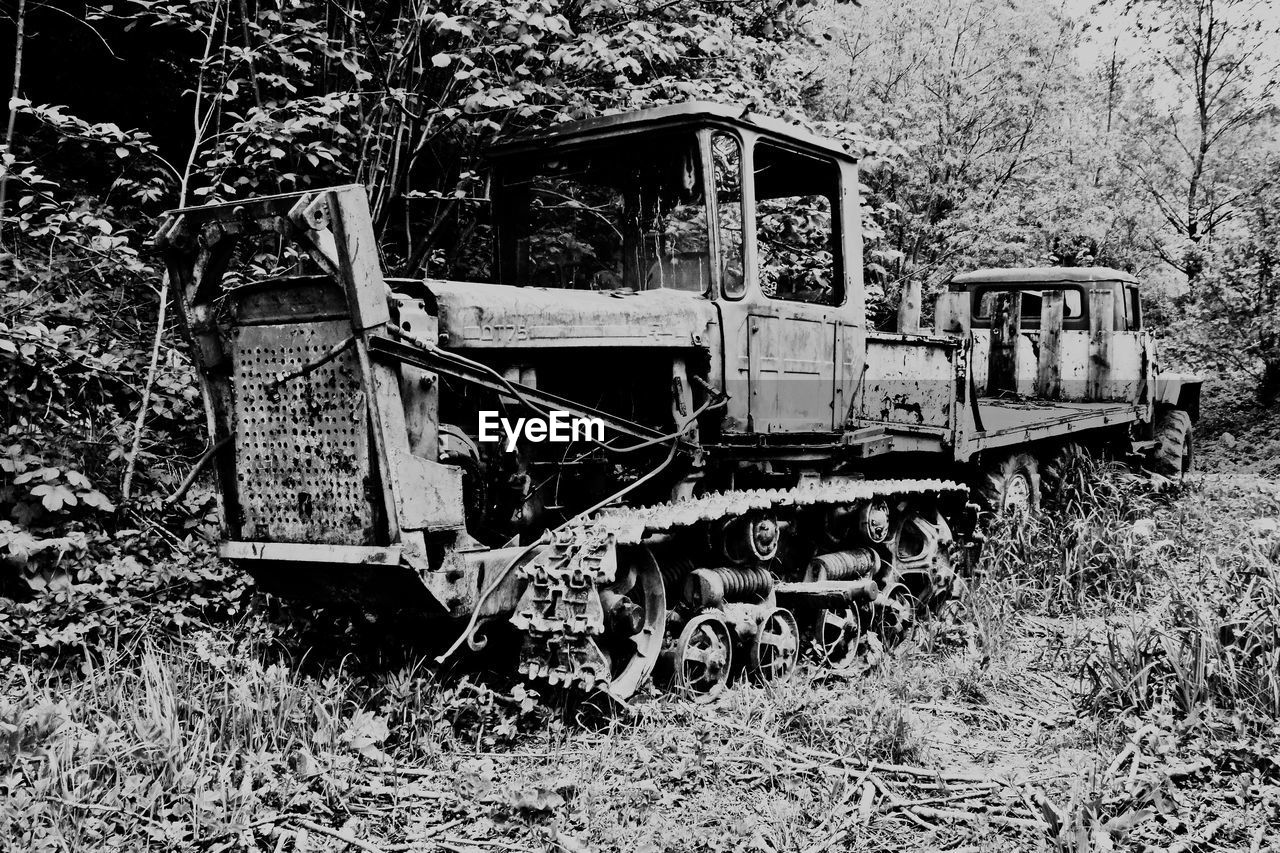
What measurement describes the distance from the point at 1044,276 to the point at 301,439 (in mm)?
9806

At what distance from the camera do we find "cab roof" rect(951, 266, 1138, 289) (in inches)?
465

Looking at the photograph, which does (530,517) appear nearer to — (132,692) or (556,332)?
(556,332)

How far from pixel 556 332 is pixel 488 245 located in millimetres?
4515

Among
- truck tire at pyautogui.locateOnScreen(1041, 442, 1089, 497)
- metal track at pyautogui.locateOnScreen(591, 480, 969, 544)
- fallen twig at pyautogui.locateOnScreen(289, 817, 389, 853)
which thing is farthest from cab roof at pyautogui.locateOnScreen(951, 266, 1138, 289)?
fallen twig at pyautogui.locateOnScreen(289, 817, 389, 853)

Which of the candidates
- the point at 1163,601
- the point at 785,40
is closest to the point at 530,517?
the point at 1163,601

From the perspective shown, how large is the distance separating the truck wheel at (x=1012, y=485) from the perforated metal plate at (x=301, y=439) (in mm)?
5923

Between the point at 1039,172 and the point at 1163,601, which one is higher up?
the point at 1039,172

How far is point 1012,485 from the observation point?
9.59m

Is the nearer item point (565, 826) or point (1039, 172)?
point (565, 826)

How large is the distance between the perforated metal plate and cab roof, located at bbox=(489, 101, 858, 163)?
2.05 m

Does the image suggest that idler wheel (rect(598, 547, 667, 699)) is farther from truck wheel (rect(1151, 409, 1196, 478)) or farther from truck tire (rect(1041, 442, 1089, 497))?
truck wheel (rect(1151, 409, 1196, 478))

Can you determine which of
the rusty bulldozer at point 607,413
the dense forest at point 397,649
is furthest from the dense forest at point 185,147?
the rusty bulldozer at point 607,413

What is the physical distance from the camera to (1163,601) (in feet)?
20.8
